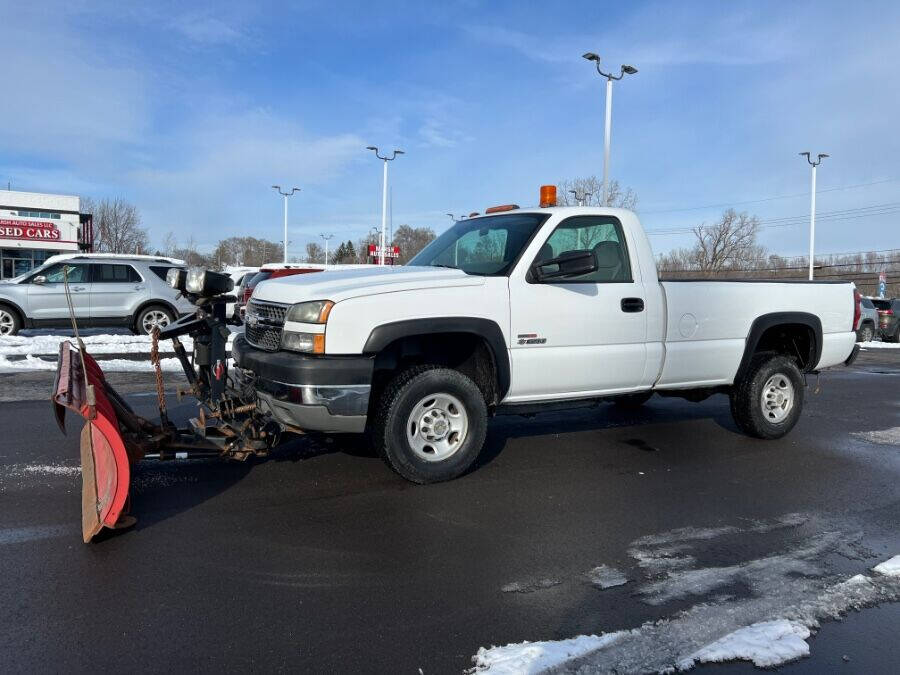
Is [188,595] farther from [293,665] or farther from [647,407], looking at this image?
[647,407]

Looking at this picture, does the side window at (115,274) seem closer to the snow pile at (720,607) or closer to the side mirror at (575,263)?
the side mirror at (575,263)

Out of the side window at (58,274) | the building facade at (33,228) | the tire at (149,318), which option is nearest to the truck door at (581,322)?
the tire at (149,318)

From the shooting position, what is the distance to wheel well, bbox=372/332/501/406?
495 cm

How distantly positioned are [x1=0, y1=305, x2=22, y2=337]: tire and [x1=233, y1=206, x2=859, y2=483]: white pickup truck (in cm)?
1143

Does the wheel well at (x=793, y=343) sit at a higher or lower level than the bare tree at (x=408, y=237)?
lower

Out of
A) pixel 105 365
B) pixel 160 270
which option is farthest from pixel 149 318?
pixel 105 365

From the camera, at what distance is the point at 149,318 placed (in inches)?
587

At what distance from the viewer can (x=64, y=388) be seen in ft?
12.9

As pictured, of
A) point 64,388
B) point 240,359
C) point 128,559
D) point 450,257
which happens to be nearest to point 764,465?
point 450,257

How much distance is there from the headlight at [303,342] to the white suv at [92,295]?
34.6 ft

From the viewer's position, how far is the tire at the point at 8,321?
14.1 metres

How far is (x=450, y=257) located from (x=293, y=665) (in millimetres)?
3735

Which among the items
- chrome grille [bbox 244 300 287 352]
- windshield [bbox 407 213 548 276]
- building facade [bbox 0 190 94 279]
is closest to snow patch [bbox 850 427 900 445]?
windshield [bbox 407 213 548 276]

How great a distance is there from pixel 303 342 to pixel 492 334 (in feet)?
4.30
